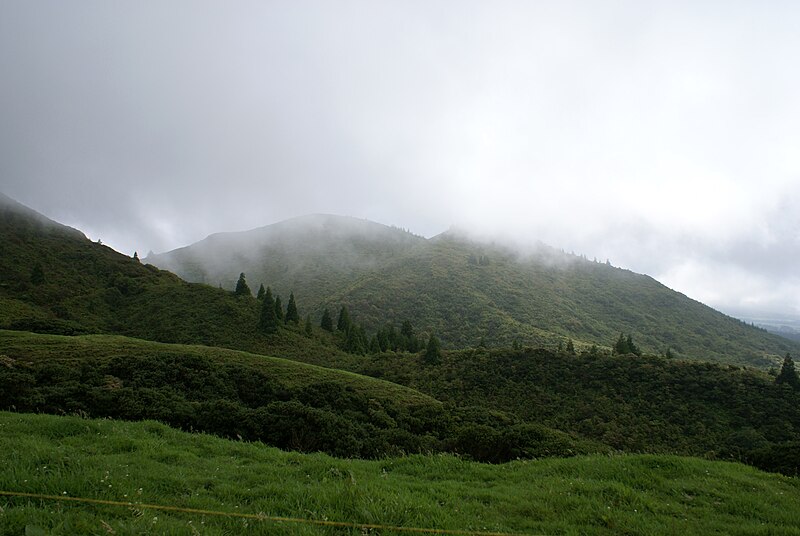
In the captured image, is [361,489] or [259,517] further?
[361,489]

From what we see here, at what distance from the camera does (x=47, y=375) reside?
1942 centimetres

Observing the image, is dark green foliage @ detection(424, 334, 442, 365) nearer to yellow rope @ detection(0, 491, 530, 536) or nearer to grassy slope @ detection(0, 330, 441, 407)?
grassy slope @ detection(0, 330, 441, 407)

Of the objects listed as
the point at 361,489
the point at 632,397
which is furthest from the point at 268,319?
the point at 361,489

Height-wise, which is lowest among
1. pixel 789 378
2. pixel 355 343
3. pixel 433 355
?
pixel 355 343

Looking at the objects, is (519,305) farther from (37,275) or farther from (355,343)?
(37,275)

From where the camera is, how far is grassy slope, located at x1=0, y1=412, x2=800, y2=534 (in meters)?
5.40

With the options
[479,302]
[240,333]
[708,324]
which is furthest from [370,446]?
[708,324]

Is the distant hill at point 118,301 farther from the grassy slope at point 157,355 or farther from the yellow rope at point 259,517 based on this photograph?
the yellow rope at point 259,517

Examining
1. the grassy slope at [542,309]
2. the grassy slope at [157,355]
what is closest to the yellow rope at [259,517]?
the grassy slope at [157,355]

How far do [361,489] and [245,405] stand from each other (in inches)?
635

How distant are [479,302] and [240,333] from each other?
89880 mm

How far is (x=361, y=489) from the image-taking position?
22.1 feet

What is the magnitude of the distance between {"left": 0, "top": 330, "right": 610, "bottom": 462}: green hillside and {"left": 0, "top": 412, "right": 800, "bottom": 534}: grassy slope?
4.22 meters

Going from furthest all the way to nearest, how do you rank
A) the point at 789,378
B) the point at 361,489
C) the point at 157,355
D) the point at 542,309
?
1. the point at 542,309
2. the point at 789,378
3. the point at 157,355
4. the point at 361,489
